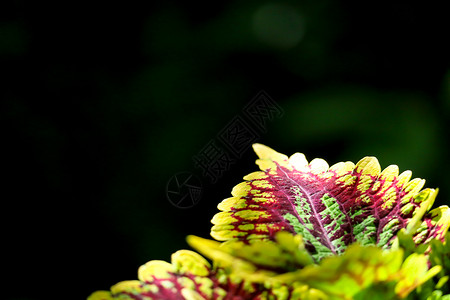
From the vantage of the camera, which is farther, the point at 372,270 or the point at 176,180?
the point at 176,180

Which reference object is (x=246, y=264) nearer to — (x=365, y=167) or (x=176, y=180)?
(x=365, y=167)

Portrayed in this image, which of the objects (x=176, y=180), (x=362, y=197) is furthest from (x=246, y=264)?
(x=176, y=180)

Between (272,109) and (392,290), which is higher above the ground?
(272,109)

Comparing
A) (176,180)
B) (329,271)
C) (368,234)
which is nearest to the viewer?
(329,271)

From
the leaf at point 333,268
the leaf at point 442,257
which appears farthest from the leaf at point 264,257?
the leaf at point 442,257

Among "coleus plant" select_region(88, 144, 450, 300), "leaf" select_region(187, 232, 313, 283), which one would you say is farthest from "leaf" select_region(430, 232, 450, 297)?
"leaf" select_region(187, 232, 313, 283)

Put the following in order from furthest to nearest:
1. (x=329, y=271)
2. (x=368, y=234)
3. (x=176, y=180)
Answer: (x=176, y=180) → (x=368, y=234) → (x=329, y=271)

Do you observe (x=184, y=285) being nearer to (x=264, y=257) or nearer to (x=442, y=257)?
(x=264, y=257)

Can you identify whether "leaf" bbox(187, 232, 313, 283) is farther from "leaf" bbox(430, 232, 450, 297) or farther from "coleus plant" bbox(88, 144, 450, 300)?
"leaf" bbox(430, 232, 450, 297)
